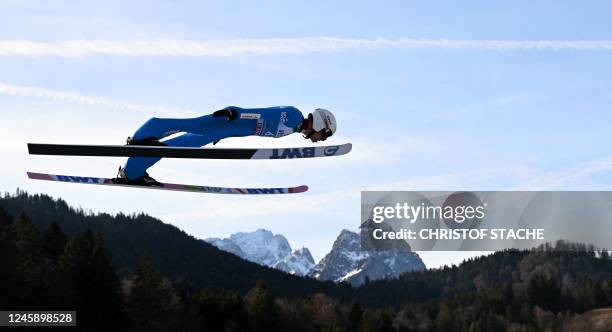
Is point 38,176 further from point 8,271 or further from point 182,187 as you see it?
point 8,271

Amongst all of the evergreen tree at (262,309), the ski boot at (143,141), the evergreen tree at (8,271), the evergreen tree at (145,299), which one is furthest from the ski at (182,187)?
the evergreen tree at (262,309)

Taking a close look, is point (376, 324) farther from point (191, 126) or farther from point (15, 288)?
point (191, 126)

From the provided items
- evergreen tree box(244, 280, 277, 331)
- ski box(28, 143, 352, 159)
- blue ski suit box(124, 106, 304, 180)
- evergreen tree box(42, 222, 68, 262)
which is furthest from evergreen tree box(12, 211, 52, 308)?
ski box(28, 143, 352, 159)

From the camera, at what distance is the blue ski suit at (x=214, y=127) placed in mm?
15200

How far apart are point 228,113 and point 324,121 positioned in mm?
2582

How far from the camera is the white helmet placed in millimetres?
17234

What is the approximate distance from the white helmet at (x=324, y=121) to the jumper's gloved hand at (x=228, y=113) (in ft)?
7.21

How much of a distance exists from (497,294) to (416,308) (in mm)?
20163

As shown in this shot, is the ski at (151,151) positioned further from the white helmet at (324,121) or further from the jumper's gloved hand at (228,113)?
the white helmet at (324,121)

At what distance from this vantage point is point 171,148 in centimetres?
1505

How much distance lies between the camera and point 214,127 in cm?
1563

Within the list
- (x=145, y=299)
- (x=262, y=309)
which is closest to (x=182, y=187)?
(x=145, y=299)

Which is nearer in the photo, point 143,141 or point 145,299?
point 143,141

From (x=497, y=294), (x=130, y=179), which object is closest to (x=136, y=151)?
(x=130, y=179)
